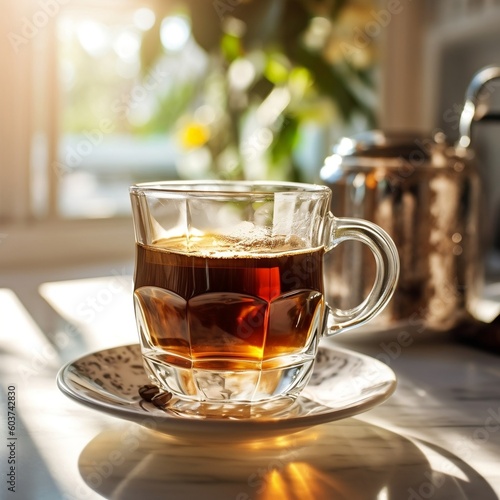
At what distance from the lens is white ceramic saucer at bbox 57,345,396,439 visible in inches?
19.9

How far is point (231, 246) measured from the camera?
1.96 feet

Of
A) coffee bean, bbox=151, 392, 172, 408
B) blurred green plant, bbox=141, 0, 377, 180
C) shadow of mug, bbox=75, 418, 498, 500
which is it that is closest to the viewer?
shadow of mug, bbox=75, 418, 498, 500

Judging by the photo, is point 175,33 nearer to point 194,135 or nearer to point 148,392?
point 194,135

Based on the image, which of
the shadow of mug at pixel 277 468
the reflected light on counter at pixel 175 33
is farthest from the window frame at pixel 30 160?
the shadow of mug at pixel 277 468

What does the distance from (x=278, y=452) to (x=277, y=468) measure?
0.03 metres

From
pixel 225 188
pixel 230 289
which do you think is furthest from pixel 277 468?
pixel 225 188

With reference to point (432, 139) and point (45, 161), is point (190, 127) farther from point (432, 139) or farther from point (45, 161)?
point (432, 139)

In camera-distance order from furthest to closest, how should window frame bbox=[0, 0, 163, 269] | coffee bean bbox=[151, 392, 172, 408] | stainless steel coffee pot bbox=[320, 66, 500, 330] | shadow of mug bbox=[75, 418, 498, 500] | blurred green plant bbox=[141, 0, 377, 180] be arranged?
blurred green plant bbox=[141, 0, 377, 180]
window frame bbox=[0, 0, 163, 269]
stainless steel coffee pot bbox=[320, 66, 500, 330]
coffee bean bbox=[151, 392, 172, 408]
shadow of mug bbox=[75, 418, 498, 500]

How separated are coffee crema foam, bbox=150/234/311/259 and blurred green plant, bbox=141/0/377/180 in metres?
1.10

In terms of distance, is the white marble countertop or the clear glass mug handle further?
the clear glass mug handle

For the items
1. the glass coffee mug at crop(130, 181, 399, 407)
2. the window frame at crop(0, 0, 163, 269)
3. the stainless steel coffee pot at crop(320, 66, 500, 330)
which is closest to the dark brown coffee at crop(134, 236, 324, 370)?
the glass coffee mug at crop(130, 181, 399, 407)

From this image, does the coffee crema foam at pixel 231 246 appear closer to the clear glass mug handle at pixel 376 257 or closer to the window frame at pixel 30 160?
the clear glass mug handle at pixel 376 257

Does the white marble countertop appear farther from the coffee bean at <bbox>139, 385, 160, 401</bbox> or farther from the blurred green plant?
the blurred green plant

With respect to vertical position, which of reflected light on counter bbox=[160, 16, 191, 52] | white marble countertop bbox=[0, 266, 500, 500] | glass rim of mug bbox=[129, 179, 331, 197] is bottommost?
white marble countertop bbox=[0, 266, 500, 500]
